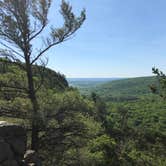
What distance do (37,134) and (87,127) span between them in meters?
2.39

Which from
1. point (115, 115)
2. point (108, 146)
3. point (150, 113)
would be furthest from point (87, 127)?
point (150, 113)

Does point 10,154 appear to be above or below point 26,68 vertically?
below

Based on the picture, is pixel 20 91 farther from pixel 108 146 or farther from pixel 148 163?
pixel 148 163

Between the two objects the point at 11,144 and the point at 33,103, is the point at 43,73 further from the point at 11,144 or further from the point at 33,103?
the point at 11,144

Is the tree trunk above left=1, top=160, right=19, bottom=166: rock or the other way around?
above

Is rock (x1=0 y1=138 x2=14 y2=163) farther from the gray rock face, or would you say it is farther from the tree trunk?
the tree trunk

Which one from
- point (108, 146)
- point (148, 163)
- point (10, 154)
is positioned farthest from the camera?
point (148, 163)

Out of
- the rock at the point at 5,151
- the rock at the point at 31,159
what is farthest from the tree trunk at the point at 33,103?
the rock at the point at 5,151

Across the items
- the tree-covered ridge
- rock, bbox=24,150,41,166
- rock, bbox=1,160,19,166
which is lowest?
rock, bbox=24,150,41,166

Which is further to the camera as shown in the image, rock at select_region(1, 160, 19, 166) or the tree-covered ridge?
the tree-covered ridge

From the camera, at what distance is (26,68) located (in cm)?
1477

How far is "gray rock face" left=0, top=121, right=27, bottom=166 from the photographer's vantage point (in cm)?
1060

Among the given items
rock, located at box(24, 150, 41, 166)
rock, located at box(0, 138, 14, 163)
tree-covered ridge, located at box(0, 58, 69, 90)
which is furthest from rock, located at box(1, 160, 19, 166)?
tree-covered ridge, located at box(0, 58, 69, 90)

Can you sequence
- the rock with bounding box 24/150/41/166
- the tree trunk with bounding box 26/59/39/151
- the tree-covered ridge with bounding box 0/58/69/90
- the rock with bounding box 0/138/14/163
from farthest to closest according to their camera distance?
the tree-covered ridge with bounding box 0/58/69/90, the tree trunk with bounding box 26/59/39/151, the rock with bounding box 24/150/41/166, the rock with bounding box 0/138/14/163
